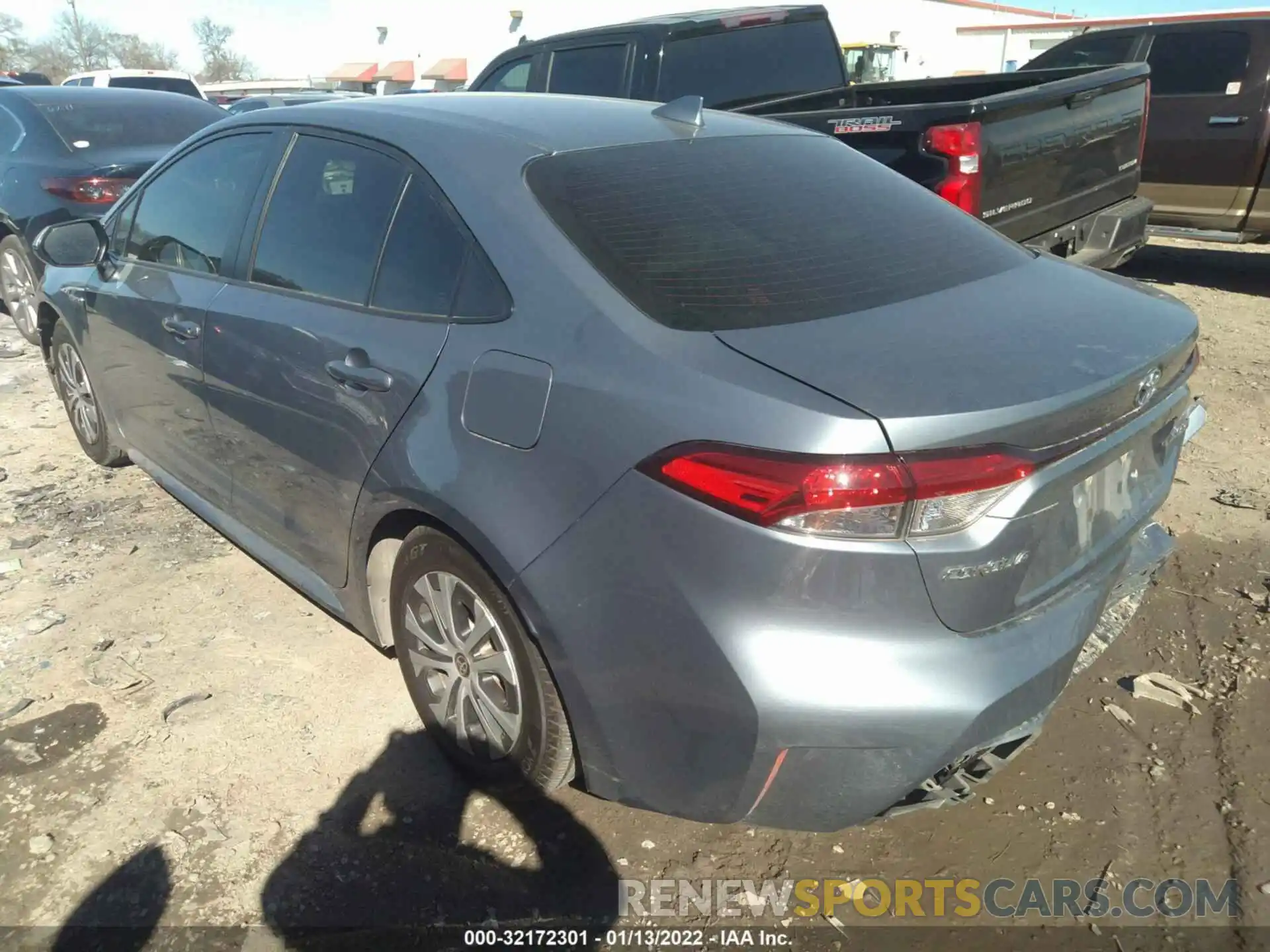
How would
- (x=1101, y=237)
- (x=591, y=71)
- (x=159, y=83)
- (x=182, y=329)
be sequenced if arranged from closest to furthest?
(x=182, y=329) < (x=1101, y=237) < (x=591, y=71) < (x=159, y=83)

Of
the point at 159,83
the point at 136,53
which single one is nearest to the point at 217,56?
the point at 136,53

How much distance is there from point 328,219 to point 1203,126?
7.69m

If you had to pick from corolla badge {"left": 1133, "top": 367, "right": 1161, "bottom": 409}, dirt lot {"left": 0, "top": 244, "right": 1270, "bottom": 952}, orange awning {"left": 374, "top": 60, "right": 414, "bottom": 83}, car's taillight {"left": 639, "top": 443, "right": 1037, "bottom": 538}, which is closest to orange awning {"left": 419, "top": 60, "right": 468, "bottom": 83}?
orange awning {"left": 374, "top": 60, "right": 414, "bottom": 83}

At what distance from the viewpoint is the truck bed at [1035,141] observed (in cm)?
476

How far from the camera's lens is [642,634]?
1.97 metres

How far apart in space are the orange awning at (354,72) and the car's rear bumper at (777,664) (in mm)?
57408

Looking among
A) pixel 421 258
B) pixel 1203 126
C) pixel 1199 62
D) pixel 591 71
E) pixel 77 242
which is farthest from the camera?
pixel 1199 62

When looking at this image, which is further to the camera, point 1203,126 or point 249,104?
point 249,104

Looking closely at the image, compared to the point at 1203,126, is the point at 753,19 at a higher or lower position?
higher

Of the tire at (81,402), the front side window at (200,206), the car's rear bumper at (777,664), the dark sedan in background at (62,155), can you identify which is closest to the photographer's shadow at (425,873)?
the car's rear bumper at (777,664)

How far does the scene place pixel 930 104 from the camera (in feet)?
15.6

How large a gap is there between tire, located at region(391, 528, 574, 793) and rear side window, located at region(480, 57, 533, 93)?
572cm

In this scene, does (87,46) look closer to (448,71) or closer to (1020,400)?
(448,71)

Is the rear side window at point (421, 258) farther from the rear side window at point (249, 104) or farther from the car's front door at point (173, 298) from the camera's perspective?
the rear side window at point (249, 104)
